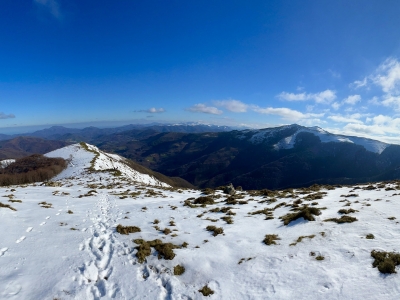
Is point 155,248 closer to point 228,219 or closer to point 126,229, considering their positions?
point 126,229

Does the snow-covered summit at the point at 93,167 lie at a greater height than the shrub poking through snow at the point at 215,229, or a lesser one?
lesser

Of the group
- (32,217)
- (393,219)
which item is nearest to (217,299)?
(393,219)

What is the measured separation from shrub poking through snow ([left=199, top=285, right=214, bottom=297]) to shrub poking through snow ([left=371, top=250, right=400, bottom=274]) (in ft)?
24.8

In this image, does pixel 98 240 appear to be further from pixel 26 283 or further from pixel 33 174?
pixel 33 174

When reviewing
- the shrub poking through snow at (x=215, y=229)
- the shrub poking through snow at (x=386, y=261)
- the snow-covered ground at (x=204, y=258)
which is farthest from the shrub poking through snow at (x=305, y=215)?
the shrub poking through snow at (x=386, y=261)

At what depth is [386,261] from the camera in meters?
9.37

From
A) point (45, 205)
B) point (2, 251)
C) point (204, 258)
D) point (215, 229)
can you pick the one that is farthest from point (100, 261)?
point (45, 205)

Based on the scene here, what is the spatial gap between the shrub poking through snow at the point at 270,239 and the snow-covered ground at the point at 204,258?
38cm

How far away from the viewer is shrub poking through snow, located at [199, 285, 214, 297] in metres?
9.79

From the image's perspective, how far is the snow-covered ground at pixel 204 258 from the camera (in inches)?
374

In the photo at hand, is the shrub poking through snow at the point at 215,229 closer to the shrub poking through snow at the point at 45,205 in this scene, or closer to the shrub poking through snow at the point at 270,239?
the shrub poking through snow at the point at 270,239

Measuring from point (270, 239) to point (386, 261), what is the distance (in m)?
5.73

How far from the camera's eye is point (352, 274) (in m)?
9.44

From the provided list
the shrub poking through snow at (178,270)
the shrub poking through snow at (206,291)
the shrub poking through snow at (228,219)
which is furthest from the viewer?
the shrub poking through snow at (228,219)
